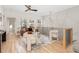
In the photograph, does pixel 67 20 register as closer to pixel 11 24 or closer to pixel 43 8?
pixel 43 8

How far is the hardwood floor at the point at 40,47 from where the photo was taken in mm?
1871

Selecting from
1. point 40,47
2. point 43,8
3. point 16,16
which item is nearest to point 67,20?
point 43,8

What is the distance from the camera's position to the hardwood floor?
6.14 feet

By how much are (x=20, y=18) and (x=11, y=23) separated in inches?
6.0

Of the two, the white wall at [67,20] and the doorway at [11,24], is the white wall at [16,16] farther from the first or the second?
the white wall at [67,20]

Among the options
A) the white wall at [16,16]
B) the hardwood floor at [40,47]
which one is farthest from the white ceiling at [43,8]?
the hardwood floor at [40,47]

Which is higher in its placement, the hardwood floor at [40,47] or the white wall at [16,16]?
the white wall at [16,16]

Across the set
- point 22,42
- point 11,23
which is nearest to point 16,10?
point 11,23

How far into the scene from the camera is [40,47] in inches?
76.0

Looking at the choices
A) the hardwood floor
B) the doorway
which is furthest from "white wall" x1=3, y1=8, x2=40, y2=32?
the hardwood floor

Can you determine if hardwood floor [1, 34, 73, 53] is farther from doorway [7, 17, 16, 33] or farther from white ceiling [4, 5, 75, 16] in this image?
white ceiling [4, 5, 75, 16]

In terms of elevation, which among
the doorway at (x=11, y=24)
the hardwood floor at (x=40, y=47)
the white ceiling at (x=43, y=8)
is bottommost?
the hardwood floor at (x=40, y=47)

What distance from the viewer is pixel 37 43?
194 cm

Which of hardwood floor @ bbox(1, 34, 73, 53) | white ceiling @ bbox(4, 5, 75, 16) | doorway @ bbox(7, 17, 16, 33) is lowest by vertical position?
hardwood floor @ bbox(1, 34, 73, 53)
